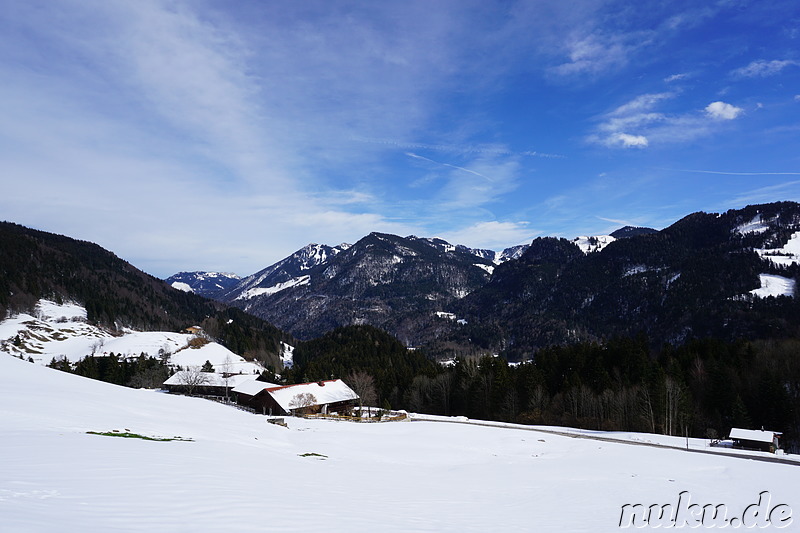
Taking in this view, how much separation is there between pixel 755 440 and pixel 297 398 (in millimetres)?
67583

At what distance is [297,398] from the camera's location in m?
78.2

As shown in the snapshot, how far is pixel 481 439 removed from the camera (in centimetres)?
4603

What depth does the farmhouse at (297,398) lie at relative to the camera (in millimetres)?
77188

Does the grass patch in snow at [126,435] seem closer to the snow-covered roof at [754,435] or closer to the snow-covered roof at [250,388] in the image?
the snow-covered roof at [754,435]

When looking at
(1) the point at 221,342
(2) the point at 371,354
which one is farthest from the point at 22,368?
(1) the point at 221,342

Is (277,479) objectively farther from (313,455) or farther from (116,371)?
(116,371)

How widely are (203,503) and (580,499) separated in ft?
53.3

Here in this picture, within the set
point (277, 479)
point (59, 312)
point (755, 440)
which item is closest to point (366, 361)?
point (755, 440)

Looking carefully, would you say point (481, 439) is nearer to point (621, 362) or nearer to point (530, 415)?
point (530, 415)

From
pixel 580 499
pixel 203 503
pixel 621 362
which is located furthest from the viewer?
pixel 621 362

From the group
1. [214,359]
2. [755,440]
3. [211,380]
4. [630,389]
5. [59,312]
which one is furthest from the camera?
[59,312]

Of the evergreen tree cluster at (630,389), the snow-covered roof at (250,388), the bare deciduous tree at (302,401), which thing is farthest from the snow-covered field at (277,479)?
the snow-covered roof at (250,388)

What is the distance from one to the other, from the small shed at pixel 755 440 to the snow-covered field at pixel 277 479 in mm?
20487

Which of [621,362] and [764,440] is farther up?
[621,362]
